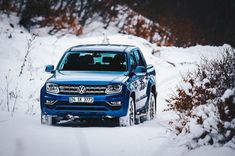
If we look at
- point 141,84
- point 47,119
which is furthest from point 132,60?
point 47,119

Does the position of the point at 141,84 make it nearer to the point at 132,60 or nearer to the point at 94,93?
the point at 132,60

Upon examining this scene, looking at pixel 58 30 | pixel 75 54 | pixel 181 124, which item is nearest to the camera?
pixel 181 124

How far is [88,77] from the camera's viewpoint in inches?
500

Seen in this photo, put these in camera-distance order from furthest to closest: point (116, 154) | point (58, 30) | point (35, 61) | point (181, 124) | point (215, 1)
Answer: point (215, 1), point (58, 30), point (35, 61), point (181, 124), point (116, 154)

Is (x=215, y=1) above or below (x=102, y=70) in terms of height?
above

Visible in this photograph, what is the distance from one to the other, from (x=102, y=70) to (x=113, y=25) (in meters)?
16.8

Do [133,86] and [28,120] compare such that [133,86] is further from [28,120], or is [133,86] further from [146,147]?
[146,147]

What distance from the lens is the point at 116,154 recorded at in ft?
30.4

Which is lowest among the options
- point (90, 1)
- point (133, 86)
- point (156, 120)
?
point (156, 120)

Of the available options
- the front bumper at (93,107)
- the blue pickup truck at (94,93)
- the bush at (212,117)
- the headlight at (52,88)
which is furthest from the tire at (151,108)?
the bush at (212,117)

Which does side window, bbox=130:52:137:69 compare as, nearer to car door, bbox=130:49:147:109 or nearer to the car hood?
car door, bbox=130:49:147:109

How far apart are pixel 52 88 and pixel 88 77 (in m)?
0.76

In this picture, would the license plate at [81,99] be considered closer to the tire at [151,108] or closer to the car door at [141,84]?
the car door at [141,84]

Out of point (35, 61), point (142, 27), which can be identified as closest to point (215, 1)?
point (142, 27)
